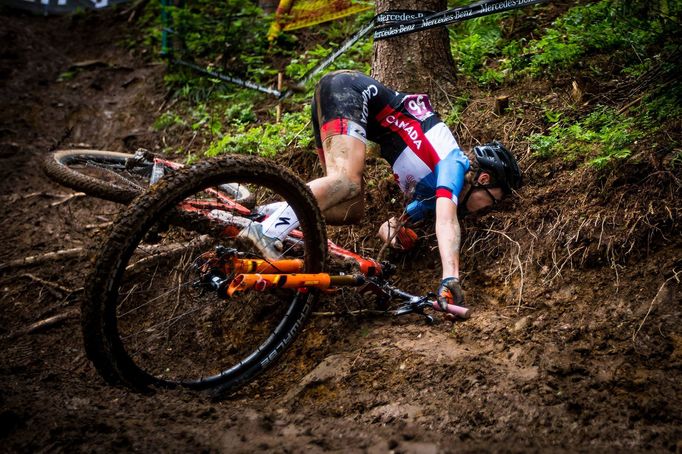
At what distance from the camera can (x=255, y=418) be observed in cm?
228

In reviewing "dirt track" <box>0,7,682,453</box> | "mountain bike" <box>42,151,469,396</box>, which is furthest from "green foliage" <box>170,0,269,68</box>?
"dirt track" <box>0,7,682,453</box>

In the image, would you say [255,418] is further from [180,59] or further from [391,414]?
[180,59]

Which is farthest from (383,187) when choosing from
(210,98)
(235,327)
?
(210,98)

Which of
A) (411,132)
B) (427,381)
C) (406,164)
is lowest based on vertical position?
(427,381)

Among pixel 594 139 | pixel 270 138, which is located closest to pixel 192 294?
pixel 270 138

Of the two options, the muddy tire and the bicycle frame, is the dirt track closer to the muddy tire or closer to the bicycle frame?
the bicycle frame

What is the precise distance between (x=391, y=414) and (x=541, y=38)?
4661 mm

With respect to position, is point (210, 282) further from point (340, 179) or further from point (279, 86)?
point (279, 86)

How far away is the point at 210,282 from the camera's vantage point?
270cm

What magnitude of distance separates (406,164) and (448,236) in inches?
29.0

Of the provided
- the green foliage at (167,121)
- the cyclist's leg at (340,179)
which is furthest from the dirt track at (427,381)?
the green foliage at (167,121)

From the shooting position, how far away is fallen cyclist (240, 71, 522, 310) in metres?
3.29

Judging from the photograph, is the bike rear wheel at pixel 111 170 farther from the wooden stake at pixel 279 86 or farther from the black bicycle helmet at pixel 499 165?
the wooden stake at pixel 279 86

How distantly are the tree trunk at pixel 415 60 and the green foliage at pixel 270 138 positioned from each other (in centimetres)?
102
